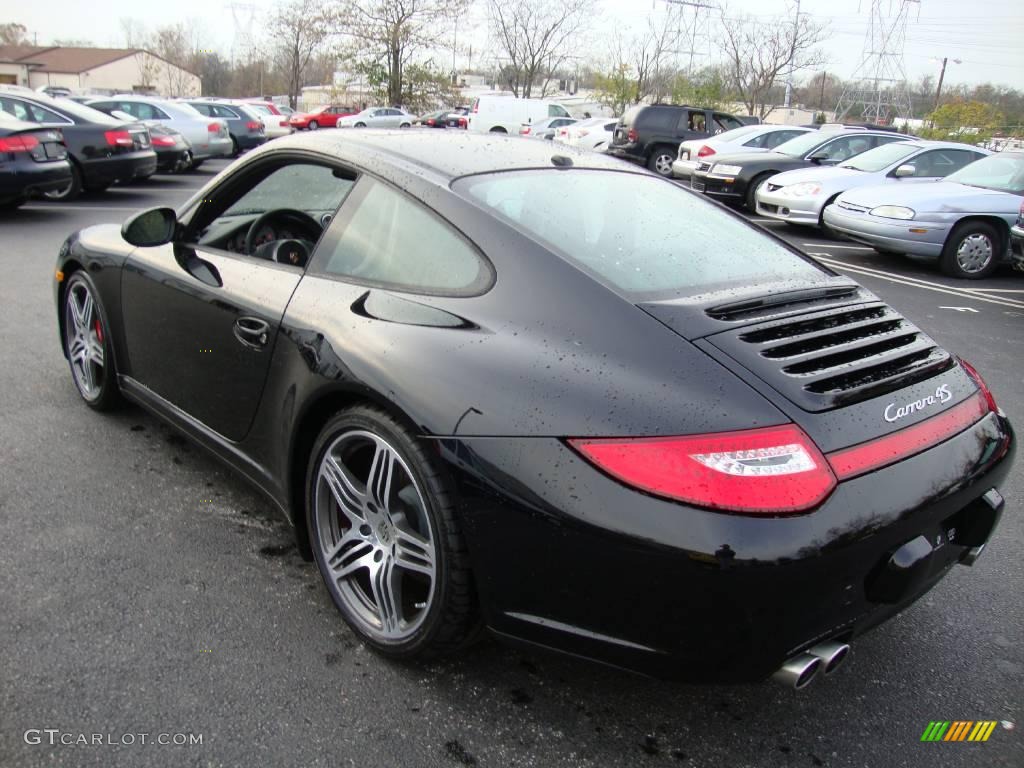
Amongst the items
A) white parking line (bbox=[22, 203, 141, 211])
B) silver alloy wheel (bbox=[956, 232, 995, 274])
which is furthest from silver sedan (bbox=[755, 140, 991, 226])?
white parking line (bbox=[22, 203, 141, 211])

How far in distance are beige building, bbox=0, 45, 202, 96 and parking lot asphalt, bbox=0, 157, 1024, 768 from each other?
3165 inches

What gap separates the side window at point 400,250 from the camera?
2.21m

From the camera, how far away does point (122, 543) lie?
2797 mm

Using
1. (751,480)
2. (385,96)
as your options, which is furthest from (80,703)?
(385,96)

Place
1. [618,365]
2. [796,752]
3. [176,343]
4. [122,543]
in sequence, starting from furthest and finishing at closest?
[176,343], [122,543], [796,752], [618,365]

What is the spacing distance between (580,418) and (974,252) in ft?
30.2

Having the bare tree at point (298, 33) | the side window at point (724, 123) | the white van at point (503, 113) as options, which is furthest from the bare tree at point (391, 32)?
the side window at point (724, 123)

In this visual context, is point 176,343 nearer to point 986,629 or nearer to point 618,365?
point 618,365

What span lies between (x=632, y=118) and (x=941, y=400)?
56.3 ft

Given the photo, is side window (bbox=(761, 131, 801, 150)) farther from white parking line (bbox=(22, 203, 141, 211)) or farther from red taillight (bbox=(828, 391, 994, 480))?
red taillight (bbox=(828, 391, 994, 480))

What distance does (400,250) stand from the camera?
93.1 inches

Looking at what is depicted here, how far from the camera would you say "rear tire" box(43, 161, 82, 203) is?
1061cm

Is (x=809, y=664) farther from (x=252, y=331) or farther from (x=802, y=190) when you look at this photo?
(x=802, y=190)

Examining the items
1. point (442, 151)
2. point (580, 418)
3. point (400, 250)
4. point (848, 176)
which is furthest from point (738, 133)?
point (580, 418)
